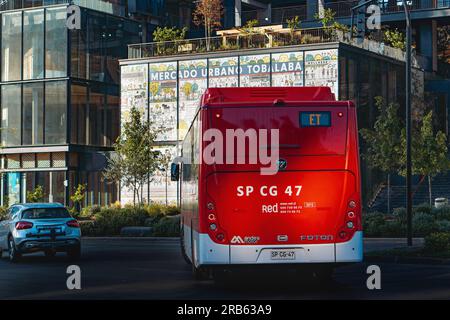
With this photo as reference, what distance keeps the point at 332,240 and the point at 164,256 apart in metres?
11.8

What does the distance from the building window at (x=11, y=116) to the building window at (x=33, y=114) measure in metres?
0.48

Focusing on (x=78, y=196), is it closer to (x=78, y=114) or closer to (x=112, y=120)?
(x=78, y=114)

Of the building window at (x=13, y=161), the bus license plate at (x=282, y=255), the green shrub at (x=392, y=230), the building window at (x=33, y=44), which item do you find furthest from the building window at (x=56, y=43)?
the bus license plate at (x=282, y=255)

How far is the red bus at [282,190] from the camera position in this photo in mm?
15672

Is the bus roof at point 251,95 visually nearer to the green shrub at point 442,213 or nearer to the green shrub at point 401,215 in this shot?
the green shrub at point 401,215

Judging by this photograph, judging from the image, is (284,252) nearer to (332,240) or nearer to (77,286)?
(332,240)

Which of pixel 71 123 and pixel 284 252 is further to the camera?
pixel 71 123

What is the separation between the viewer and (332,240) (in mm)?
15664

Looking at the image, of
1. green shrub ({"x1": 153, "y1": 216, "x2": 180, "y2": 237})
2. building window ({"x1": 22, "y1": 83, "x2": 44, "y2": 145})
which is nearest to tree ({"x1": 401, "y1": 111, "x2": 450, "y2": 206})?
green shrub ({"x1": 153, "y1": 216, "x2": 180, "y2": 237})

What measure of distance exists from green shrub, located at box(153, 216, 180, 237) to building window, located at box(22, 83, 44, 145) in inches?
925

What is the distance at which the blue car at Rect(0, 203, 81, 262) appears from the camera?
24578mm

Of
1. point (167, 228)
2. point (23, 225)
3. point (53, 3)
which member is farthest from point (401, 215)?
point (53, 3)

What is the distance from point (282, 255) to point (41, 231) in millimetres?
10688
